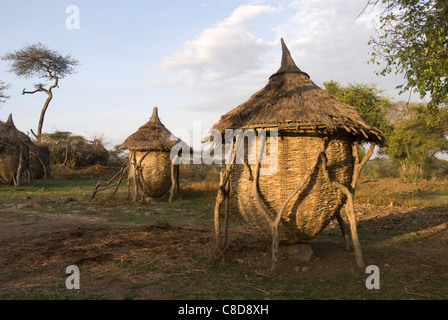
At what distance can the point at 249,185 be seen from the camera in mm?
5168

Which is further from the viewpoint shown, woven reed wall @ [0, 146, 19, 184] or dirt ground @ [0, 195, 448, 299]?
woven reed wall @ [0, 146, 19, 184]

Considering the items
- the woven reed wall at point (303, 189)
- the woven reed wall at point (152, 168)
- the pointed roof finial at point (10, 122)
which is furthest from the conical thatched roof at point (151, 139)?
the pointed roof finial at point (10, 122)

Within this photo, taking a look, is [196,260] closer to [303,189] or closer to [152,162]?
[303,189]

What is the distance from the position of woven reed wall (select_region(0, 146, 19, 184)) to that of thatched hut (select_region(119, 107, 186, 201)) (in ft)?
25.2

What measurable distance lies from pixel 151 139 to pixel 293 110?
853cm

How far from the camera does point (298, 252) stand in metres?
5.41

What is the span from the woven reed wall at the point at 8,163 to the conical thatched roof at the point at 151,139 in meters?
7.51

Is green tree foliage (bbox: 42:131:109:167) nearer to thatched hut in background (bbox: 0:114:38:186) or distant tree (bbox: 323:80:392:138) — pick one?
thatched hut in background (bbox: 0:114:38:186)

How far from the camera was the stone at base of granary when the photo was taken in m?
5.39

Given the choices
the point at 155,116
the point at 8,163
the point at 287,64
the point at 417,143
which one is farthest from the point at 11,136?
the point at 417,143

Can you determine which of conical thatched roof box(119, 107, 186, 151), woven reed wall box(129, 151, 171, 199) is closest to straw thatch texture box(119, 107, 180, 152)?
conical thatched roof box(119, 107, 186, 151)

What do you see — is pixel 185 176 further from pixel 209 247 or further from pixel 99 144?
pixel 209 247

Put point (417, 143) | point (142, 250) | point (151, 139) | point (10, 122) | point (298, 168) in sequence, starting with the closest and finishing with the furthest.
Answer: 1. point (298, 168)
2. point (142, 250)
3. point (151, 139)
4. point (10, 122)
5. point (417, 143)

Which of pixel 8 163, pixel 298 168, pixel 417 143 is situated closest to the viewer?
pixel 298 168
